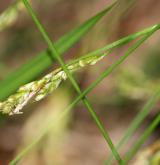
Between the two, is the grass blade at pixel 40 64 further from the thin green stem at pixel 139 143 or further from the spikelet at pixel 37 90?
the thin green stem at pixel 139 143

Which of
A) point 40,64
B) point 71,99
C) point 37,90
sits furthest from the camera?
point 71,99

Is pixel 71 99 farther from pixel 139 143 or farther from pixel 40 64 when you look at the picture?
pixel 139 143

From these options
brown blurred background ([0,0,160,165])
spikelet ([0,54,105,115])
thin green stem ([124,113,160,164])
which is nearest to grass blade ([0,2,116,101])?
spikelet ([0,54,105,115])

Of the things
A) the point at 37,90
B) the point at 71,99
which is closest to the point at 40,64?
the point at 37,90

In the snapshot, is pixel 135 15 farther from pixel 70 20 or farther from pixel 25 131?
pixel 25 131

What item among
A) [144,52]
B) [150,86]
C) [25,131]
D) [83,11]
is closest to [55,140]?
[25,131]

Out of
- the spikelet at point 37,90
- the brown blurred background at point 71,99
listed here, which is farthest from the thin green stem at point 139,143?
the brown blurred background at point 71,99

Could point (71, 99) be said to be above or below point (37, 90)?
above
